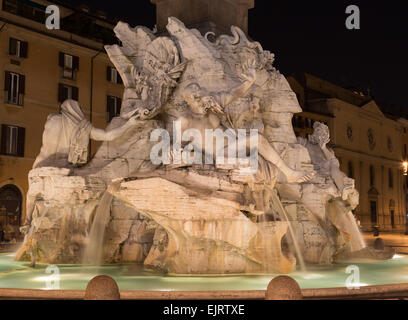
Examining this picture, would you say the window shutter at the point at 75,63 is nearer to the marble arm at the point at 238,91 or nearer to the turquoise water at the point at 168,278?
the turquoise water at the point at 168,278

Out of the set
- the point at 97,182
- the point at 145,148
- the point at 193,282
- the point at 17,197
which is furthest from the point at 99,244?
the point at 17,197

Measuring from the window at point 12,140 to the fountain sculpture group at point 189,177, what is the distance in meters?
17.5

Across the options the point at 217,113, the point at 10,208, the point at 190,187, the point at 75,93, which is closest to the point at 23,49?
the point at 75,93

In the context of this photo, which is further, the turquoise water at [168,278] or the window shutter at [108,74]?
the window shutter at [108,74]

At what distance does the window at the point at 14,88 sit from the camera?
95.0 feet

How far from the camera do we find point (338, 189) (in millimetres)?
12562

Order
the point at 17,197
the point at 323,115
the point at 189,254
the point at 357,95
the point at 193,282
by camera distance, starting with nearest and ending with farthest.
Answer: the point at 193,282 → the point at 189,254 → the point at 17,197 → the point at 323,115 → the point at 357,95

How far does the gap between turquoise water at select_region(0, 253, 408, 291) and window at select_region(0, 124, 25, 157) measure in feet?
60.1

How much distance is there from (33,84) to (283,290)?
26.7 metres

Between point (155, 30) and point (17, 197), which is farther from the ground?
point (155, 30)

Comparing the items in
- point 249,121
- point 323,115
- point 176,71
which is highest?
point 323,115

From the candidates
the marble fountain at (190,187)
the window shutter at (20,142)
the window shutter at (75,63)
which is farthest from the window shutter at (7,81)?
the marble fountain at (190,187)

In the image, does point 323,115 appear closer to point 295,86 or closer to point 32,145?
point 295,86

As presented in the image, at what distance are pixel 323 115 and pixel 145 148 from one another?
135ft
